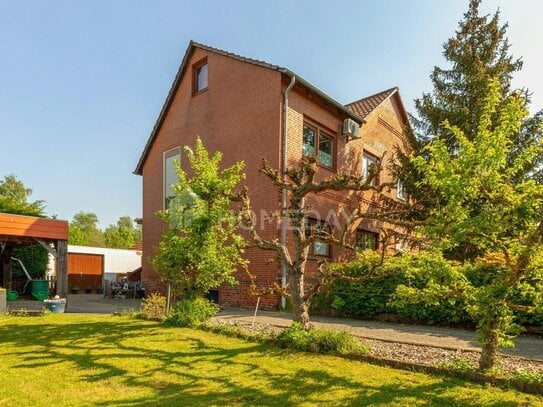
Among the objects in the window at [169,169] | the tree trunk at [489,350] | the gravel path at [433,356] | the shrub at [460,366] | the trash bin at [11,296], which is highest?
the window at [169,169]

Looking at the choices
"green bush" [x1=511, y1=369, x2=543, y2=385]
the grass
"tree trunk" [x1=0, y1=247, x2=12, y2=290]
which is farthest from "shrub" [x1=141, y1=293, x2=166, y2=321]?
"tree trunk" [x1=0, y1=247, x2=12, y2=290]

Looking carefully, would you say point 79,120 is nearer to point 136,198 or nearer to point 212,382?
point 136,198

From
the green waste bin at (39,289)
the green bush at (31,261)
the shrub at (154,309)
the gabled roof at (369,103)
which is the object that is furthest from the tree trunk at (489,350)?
the green bush at (31,261)

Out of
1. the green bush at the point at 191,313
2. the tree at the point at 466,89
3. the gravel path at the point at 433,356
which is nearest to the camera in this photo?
the gravel path at the point at 433,356

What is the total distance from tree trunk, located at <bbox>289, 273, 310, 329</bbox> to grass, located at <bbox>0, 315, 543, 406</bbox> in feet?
3.06

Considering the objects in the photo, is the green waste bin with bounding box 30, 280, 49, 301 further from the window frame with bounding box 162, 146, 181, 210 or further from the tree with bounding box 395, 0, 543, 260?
the tree with bounding box 395, 0, 543, 260

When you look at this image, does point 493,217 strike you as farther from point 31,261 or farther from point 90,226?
point 90,226

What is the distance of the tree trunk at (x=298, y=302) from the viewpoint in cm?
718

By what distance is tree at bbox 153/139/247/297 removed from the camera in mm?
8461

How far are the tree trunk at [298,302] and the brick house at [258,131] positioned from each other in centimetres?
471

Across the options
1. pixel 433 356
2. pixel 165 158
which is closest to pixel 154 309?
pixel 433 356

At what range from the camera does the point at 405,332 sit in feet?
28.5

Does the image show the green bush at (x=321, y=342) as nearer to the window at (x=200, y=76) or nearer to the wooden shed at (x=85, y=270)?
the window at (x=200, y=76)

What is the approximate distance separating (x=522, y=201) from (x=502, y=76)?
13.5 meters
